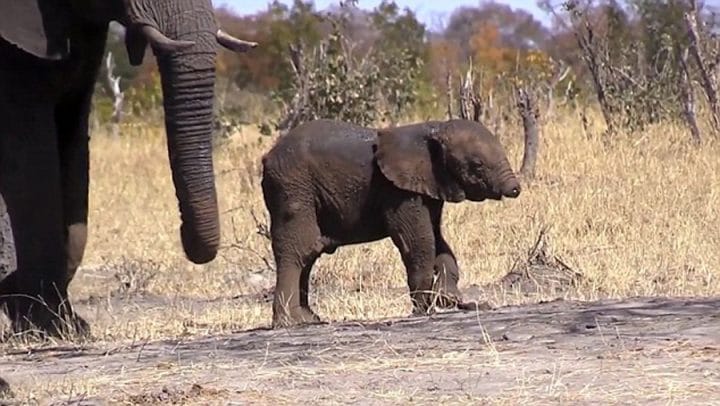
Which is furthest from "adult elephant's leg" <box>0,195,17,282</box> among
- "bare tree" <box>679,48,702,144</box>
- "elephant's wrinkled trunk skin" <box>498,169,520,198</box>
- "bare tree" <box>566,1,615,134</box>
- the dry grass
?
"bare tree" <box>566,1,615,134</box>

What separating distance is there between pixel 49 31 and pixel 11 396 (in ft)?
7.30

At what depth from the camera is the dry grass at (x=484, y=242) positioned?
29.2 feet

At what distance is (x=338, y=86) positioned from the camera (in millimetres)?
14281

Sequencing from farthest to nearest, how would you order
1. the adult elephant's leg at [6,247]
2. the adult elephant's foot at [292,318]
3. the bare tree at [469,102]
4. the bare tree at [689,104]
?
the bare tree at [689,104] → the bare tree at [469,102] → the adult elephant's leg at [6,247] → the adult elephant's foot at [292,318]

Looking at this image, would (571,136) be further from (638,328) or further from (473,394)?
(473,394)

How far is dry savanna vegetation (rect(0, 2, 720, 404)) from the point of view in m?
5.81

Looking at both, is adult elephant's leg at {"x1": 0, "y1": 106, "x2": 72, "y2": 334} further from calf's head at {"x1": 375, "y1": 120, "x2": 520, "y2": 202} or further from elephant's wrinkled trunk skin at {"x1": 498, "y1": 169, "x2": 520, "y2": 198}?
elephant's wrinkled trunk skin at {"x1": 498, "y1": 169, "x2": 520, "y2": 198}

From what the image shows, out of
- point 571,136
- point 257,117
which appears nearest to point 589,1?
point 571,136

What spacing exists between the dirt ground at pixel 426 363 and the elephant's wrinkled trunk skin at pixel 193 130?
485mm

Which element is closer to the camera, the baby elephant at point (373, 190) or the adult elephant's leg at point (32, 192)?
the baby elephant at point (373, 190)

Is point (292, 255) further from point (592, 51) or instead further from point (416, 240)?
point (592, 51)

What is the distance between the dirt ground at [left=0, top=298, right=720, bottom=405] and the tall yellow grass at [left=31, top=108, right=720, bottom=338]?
1311mm

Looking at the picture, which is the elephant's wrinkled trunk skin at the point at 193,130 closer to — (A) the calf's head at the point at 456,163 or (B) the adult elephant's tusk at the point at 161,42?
(B) the adult elephant's tusk at the point at 161,42

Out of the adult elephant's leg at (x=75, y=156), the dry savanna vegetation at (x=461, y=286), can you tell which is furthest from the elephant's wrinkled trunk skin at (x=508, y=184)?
the adult elephant's leg at (x=75, y=156)
